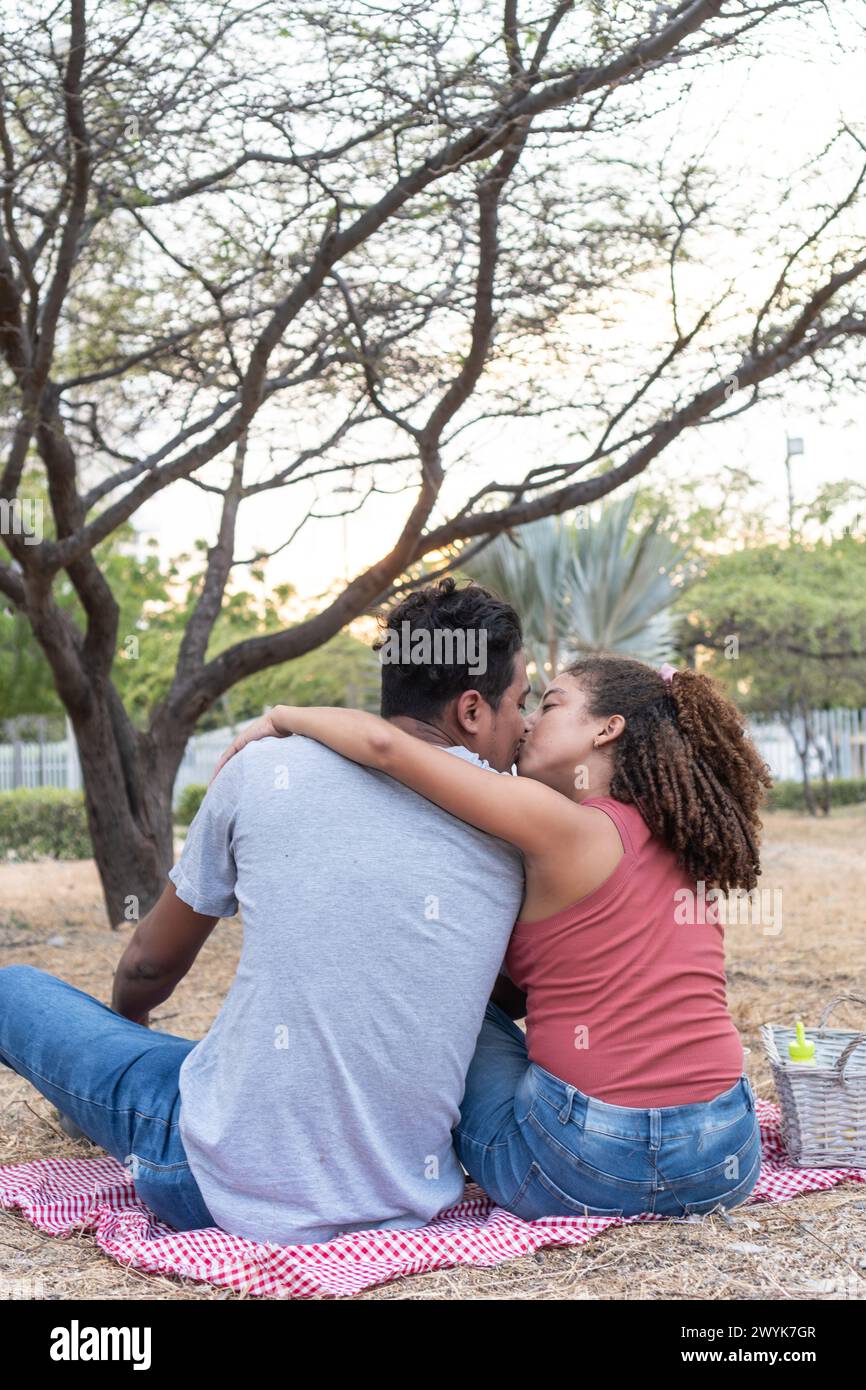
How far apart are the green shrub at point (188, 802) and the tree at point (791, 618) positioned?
6.52m

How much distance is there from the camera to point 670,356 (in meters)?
6.20

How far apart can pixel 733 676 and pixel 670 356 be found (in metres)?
12.4

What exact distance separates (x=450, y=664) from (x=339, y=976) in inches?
24.2

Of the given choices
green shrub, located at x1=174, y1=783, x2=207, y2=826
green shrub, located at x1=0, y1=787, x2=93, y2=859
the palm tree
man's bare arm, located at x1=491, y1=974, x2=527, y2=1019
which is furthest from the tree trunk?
green shrub, located at x1=174, y1=783, x2=207, y2=826

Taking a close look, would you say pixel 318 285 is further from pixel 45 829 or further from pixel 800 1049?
pixel 45 829

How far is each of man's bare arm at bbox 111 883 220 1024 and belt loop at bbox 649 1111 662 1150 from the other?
0.90m

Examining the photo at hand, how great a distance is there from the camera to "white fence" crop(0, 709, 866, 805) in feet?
61.0

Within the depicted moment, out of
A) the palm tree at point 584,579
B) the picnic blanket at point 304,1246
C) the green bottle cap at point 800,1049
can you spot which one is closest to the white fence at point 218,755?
the palm tree at point 584,579

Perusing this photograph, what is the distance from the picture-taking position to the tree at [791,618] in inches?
628

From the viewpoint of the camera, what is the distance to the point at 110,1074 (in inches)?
100

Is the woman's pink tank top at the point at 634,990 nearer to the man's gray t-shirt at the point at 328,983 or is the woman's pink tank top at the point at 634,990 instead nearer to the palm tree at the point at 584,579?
the man's gray t-shirt at the point at 328,983

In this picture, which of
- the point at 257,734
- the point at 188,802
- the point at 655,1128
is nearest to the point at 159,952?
the point at 257,734

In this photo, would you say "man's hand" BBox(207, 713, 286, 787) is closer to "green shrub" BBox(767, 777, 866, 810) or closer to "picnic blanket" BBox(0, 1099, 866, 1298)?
"picnic blanket" BBox(0, 1099, 866, 1298)
